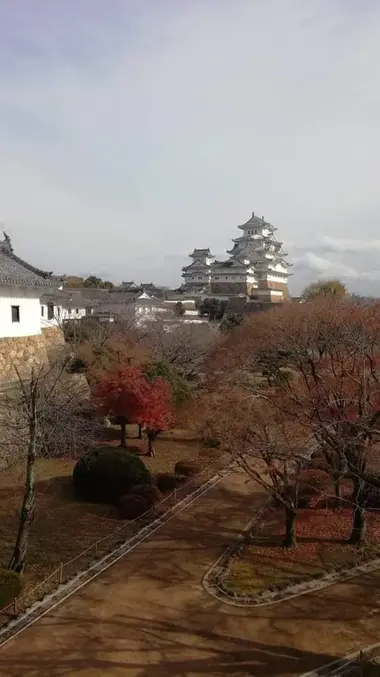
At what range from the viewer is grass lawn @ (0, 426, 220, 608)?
12.0 m

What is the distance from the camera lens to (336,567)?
38.8 feet

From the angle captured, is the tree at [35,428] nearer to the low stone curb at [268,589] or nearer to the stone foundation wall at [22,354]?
the stone foundation wall at [22,354]

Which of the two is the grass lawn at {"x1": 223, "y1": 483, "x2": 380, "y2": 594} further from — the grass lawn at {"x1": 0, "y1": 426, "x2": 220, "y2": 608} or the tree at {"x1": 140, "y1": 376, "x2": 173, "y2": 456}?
the tree at {"x1": 140, "y1": 376, "x2": 173, "y2": 456}

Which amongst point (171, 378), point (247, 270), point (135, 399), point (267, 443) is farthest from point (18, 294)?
point (247, 270)

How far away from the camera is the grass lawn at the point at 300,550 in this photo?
11320 mm

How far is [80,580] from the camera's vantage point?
36.1 feet

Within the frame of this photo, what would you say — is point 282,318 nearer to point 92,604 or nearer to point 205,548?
point 205,548

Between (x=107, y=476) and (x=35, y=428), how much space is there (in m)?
5.30

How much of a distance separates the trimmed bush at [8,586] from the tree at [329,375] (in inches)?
262

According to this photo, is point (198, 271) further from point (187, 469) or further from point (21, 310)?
point (187, 469)

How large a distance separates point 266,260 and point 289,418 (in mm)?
55176

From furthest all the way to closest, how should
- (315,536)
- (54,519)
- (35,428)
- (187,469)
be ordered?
1. (187,469)
2. (54,519)
3. (315,536)
4. (35,428)

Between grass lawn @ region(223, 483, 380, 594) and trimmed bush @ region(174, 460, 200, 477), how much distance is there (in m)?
3.70

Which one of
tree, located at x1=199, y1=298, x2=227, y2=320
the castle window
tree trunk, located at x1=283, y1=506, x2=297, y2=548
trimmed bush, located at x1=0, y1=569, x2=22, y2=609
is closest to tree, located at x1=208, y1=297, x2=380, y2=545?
tree trunk, located at x1=283, y1=506, x2=297, y2=548
